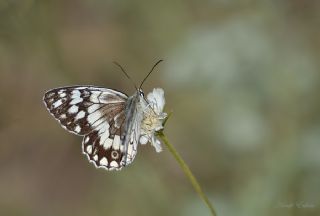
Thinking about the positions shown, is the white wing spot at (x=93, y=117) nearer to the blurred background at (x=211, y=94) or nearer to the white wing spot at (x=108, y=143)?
the white wing spot at (x=108, y=143)

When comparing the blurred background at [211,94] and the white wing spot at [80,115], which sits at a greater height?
the white wing spot at [80,115]

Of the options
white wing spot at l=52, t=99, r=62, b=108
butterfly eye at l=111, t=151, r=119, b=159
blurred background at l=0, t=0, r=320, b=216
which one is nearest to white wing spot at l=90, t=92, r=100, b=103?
white wing spot at l=52, t=99, r=62, b=108

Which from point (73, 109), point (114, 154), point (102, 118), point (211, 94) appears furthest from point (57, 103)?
point (211, 94)

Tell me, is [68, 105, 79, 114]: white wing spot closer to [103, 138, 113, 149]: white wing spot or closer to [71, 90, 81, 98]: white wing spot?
[71, 90, 81, 98]: white wing spot

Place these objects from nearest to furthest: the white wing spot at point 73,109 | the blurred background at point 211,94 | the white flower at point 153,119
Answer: the white flower at point 153,119
the white wing spot at point 73,109
the blurred background at point 211,94

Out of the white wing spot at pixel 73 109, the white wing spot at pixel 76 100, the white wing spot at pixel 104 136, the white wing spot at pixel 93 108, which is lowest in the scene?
the white wing spot at pixel 104 136

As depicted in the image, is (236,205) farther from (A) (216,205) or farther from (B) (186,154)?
(B) (186,154)

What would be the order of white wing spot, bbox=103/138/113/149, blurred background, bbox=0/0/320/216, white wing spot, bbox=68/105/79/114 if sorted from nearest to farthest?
white wing spot, bbox=103/138/113/149, white wing spot, bbox=68/105/79/114, blurred background, bbox=0/0/320/216

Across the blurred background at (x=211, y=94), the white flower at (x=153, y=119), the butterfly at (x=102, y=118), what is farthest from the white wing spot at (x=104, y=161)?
the blurred background at (x=211, y=94)
